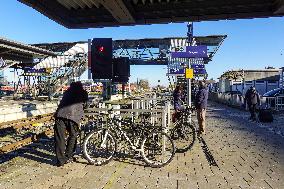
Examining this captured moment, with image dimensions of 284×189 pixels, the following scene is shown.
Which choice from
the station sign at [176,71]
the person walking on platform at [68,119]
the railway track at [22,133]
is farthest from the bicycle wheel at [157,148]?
the station sign at [176,71]

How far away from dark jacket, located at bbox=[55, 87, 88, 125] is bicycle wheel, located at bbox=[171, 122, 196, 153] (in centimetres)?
307

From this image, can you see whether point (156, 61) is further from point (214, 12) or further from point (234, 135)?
point (214, 12)

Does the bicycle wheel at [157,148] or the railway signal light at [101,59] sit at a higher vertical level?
the railway signal light at [101,59]

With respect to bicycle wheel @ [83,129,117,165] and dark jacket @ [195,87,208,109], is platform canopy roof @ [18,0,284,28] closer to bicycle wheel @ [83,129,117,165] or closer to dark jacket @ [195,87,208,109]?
bicycle wheel @ [83,129,117,165]

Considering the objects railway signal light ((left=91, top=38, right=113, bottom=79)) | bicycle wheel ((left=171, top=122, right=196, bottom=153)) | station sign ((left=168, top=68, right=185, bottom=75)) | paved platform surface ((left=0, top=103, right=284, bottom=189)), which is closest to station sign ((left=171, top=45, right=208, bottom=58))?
station sign ((left=168, top=68, right=185, bottom=75))

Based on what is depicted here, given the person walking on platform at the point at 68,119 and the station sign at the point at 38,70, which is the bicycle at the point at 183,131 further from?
the station sign at the point at 38,70

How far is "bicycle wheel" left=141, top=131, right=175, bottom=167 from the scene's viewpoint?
22.0 feet

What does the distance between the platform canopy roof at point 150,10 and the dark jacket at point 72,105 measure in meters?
1.54

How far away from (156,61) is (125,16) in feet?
149

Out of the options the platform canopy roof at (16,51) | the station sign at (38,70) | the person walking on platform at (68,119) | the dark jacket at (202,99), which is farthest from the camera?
the station sign at (38,70)

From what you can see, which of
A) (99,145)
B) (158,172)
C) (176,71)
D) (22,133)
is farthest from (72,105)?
(176,71)

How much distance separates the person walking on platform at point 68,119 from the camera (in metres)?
6.61

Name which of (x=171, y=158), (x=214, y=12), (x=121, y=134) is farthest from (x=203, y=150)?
(x=214, y=12)

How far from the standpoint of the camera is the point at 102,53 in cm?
1142
